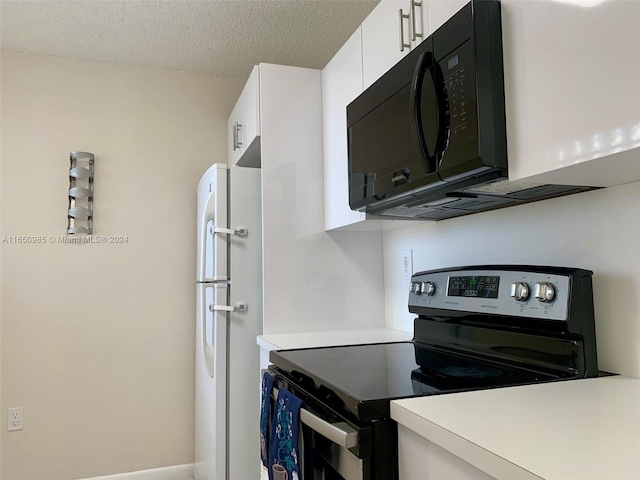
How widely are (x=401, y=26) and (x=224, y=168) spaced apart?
1.09 m

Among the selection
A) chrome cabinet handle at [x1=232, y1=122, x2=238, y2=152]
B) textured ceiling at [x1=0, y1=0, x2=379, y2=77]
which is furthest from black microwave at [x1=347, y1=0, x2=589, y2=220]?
chrome cabinet handle at [x1=232, y1=122, x2=238, y2=152]

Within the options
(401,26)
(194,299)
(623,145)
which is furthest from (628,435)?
(194,299)

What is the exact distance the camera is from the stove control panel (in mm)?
1133

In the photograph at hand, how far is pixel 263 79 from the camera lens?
2127 millimetres

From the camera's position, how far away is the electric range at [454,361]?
0.94 meters

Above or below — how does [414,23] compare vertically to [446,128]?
above

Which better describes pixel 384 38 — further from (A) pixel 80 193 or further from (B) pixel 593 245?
(A) pixel 80 193

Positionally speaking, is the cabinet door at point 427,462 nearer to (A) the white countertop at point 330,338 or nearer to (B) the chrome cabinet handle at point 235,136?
(A) the white countertop at point 330,338

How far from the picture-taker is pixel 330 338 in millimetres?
1880

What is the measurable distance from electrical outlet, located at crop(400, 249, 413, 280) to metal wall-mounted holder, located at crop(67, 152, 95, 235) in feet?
6.08

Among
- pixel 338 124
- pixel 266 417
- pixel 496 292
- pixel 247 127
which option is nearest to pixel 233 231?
pixel 247 127

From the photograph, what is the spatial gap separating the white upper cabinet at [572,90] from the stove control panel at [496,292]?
268 millimetres

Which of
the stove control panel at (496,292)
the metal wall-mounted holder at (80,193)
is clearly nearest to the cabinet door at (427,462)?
the stove control panel at (496,292)

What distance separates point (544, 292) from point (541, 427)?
0.48 meters
